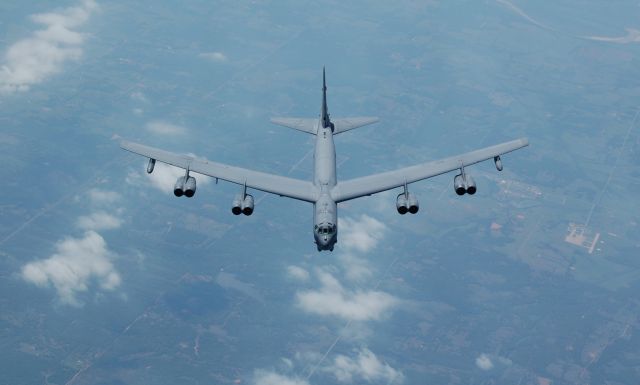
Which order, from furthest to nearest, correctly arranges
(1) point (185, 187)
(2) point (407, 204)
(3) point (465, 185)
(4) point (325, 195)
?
(3) point (465, 185) → (1) point (185, 187) → (4) point (325, 195) → (2) point (407, 204)

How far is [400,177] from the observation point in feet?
424

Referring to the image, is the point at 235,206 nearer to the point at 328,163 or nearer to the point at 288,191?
the point at 288,191

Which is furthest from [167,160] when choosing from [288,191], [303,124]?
[303,124]

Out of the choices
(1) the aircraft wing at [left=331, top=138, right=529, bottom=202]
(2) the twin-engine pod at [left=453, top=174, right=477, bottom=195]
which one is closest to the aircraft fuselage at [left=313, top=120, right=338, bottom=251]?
(1) the aircraft wing at [left=331, top=138, right=529, bottom=202]

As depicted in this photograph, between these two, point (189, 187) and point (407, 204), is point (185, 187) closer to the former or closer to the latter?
point (189, 187)

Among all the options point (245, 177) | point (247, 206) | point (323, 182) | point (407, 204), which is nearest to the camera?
point (247, 206)

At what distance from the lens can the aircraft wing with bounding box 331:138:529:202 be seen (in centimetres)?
12750

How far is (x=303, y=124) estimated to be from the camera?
482 feet

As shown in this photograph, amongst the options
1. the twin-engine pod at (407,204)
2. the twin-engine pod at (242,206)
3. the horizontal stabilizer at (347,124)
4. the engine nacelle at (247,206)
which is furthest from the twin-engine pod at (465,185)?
the twin-engine pod at (242,206)

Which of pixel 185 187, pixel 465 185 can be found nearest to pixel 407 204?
pixel 465 185

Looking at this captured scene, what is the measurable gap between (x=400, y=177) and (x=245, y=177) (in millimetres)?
19676

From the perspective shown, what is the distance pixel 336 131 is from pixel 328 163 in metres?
13.7

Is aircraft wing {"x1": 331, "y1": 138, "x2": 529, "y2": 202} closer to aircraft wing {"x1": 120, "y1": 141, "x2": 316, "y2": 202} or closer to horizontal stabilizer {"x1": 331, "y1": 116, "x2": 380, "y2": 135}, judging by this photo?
aircraft wing {"x1": 120, "y1": 141, "x2": 316, "y2": 202}

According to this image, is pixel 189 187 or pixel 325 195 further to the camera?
pixel 189 187
